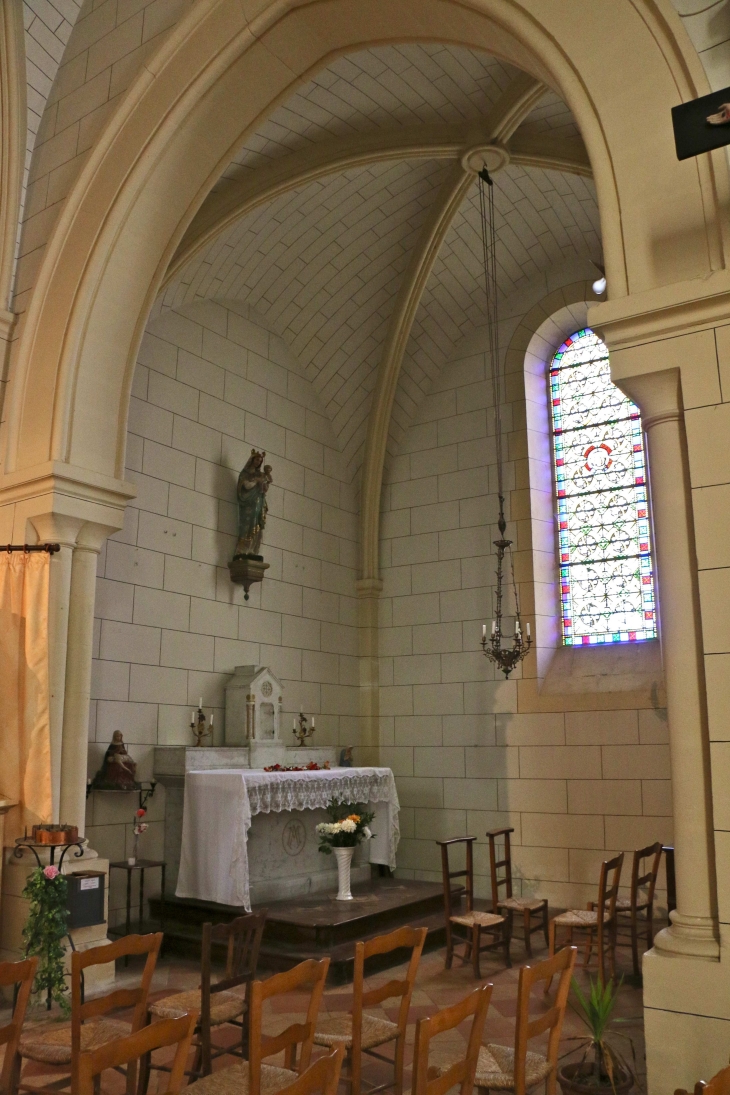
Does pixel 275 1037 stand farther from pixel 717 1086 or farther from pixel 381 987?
pixel 717 1086

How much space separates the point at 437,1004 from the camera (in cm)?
559

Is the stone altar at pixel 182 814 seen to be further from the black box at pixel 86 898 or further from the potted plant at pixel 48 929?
the potted plant at pixel 48 929

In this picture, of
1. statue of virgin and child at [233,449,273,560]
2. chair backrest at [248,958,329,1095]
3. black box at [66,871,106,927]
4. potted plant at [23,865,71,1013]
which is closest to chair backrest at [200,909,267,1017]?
chair backrest at [248,958,329,1095]

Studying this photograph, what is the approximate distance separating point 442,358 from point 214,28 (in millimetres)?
4989

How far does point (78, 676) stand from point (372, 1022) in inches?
133

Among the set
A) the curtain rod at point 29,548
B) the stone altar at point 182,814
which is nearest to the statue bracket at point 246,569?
the stone altar at point 182,814

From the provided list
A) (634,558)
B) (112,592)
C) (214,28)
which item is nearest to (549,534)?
(634,558)

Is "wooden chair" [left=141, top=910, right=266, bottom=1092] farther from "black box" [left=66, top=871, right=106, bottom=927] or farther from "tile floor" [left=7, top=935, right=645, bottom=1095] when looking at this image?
"black box" [left=66, top=871, right=106, bottom=927]

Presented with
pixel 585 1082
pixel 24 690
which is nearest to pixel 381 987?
pixel 585 1082

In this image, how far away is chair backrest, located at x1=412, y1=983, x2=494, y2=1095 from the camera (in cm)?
246

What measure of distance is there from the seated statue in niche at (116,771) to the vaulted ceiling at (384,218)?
12.9ft

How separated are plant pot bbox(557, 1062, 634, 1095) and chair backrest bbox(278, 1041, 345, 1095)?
1.34m

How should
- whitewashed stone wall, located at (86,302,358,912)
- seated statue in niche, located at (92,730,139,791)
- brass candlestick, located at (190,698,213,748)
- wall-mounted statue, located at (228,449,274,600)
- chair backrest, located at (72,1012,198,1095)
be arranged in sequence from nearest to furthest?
chair backrest, located at (72,1012,198,1095) < seated statue in niche, located at (92,730,139,791) < whitewashed stone wall, located at (86,302,358,912) < brass candlestick, located at (190,698,213,748) < wall-mounted statue, located at (228,449,274,600)

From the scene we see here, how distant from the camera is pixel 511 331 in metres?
9.97
